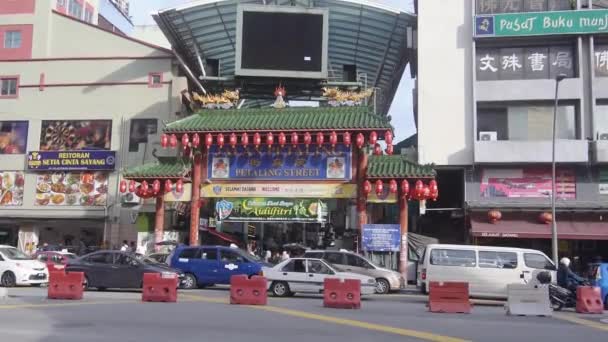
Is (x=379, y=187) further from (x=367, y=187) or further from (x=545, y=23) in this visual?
(x=545, y=23)

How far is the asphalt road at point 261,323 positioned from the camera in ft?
36.9

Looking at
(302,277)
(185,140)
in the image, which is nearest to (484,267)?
(302,277)

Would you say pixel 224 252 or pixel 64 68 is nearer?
pixel 224 252

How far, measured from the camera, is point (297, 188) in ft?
90.8

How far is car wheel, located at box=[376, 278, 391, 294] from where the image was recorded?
23.0 meters

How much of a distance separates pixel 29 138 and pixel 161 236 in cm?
1316

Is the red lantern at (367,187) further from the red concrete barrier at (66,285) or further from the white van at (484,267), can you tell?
the red concrete barrier at (66,285)

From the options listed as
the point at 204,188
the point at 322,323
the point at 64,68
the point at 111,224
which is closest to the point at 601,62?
the point at 204,188

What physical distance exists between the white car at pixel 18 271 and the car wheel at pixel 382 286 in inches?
471

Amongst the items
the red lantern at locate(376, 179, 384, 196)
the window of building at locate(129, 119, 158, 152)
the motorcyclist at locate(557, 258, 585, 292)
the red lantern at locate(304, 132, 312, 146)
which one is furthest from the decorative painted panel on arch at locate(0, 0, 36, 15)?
the motorcyclist at locate(557, 258, 585, 292)

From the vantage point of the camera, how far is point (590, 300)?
17.5 metres

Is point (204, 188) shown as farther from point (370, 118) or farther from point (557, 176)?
point (557, 176)

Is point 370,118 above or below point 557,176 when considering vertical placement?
above

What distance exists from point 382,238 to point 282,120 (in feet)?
21.8
